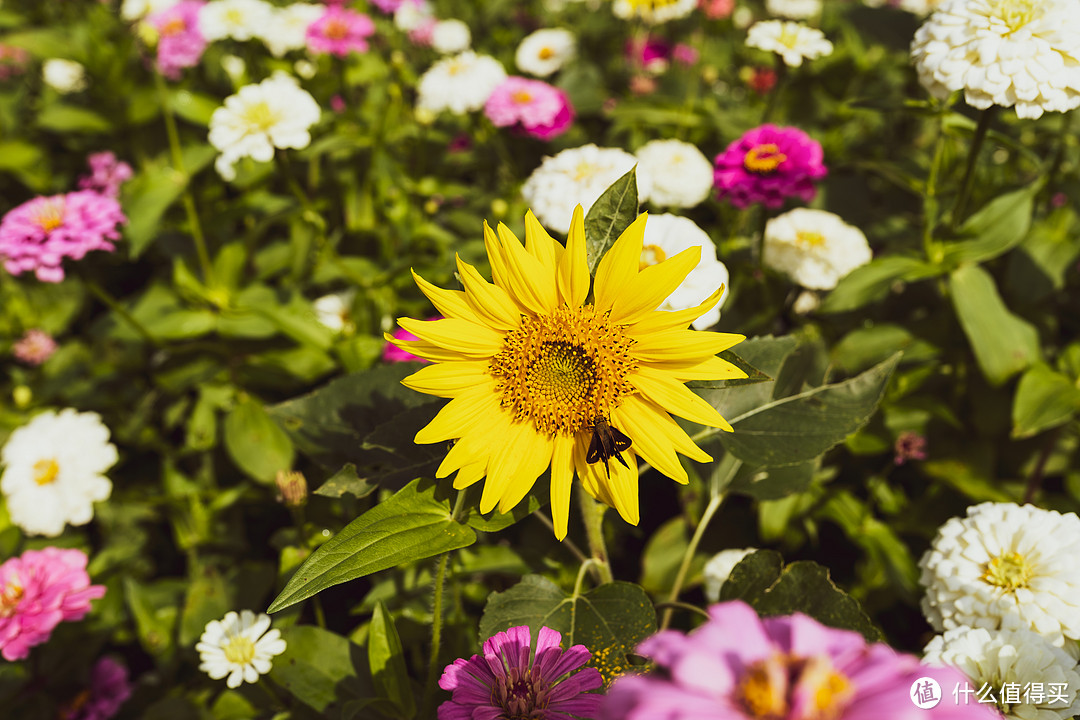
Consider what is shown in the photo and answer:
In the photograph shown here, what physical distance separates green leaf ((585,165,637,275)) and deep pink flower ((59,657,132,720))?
205 centimetres

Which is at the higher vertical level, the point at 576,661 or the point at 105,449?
the point at 576,661

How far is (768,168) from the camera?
2090 millimetres

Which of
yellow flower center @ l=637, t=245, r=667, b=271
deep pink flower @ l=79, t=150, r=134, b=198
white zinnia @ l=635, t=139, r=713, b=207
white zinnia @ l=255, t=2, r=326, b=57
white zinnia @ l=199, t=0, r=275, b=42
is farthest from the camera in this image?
deep pink flower @ l=79, t=150, r=134, b=198

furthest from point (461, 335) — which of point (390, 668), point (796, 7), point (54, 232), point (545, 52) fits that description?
point (796, 7)

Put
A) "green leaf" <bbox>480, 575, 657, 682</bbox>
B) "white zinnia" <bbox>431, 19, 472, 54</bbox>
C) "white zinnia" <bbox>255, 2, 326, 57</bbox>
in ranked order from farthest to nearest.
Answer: "white zinnia" <bbox>431, 19, 472, 54</bbox>
"white zinnia" <bbox>255, 2, 326, 57</bbox>
"green leaf" <bbox>480, 575, 657, 682</bbox>

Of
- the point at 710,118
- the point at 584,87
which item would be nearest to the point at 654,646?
the point at 710,118

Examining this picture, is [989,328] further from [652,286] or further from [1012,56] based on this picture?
[652,286]

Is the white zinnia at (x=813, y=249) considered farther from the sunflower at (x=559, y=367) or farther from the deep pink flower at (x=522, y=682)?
the deep pink flower at (x=522, y=682)

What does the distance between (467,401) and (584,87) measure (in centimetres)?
306

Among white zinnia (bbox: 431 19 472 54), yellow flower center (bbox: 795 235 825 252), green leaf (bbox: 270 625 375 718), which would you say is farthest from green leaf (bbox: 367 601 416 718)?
white zinnia (bbox: 431 19 472 54)

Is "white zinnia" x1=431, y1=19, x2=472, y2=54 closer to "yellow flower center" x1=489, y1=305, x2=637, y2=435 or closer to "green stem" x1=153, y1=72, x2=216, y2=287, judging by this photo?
"green stem" x1=153, y1=72, x2=216, y2=287

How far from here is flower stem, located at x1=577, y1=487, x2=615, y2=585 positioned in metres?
1.46

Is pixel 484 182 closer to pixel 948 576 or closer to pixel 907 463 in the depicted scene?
pixel 907 463

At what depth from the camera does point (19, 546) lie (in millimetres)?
2361
